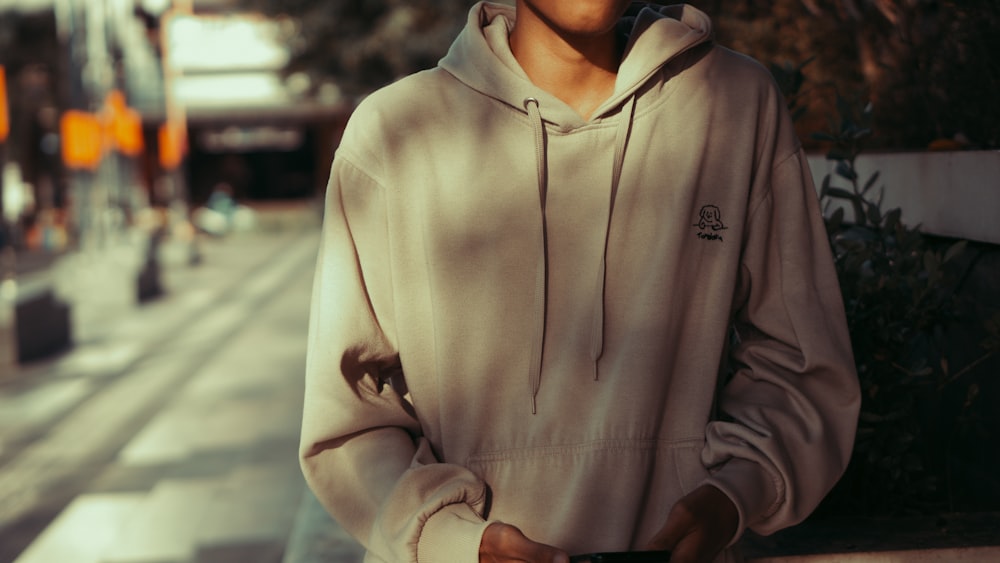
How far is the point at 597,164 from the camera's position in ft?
4.55

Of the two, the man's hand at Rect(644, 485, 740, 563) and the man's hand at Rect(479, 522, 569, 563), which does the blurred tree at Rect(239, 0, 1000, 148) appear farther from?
the man's hand at Rect(479, 522, 569, 563)

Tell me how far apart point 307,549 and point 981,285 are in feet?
6.20

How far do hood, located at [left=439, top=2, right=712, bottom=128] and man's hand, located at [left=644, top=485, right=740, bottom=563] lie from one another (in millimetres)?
480

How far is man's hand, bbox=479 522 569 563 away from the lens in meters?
1.18

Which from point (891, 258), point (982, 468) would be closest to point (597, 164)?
point (891, 258)

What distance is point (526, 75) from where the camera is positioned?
142cm

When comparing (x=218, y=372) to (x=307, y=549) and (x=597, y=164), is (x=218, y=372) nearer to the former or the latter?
(x=307, y=549)

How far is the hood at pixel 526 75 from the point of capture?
1.38 meters

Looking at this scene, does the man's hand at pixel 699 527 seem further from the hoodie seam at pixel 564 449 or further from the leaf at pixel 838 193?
the leaf at pixel 838 193

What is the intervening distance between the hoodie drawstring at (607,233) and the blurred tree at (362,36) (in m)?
15.3

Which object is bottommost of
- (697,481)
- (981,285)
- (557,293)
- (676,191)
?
(981,285)

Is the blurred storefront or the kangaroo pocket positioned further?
the blurred storefront

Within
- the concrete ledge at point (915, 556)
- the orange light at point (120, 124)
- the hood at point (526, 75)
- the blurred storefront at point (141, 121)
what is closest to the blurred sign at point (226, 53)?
the blurred storefront at point (141, 121)

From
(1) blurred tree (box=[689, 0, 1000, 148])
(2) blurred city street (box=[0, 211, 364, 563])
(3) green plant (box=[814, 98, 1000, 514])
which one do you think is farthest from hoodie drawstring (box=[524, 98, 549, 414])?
(2) blurred city street (box=[0, 211, 364, 563])
